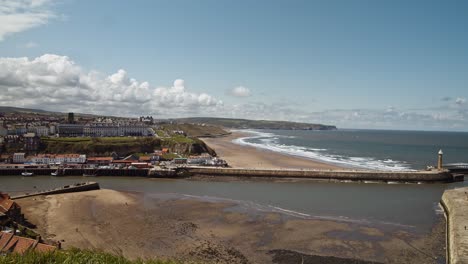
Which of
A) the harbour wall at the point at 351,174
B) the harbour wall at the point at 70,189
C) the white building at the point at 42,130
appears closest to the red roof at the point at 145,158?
the harbour wall at the point at 351,174

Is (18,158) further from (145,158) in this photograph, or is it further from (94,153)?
(145,158)

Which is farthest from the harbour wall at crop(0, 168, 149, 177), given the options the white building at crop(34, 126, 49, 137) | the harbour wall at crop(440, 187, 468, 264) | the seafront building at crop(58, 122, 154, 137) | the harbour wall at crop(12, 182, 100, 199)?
the seafront building at crop(58, 122, 154, 137)

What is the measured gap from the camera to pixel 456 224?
22.4m

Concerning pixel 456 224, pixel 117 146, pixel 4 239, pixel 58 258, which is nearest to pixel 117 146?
pixel 117 146

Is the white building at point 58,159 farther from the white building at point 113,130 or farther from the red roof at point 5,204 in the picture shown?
the white building at point 113,130

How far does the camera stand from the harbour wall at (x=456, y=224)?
57.0 feet

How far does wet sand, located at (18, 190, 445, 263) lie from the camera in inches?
748

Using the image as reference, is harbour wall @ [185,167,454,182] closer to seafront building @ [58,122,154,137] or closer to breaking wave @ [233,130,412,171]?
breaking wave @ [233,130,412,171]

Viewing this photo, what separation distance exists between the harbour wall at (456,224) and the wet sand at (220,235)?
694 mm

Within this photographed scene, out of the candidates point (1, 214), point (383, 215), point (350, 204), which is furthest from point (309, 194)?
point (1, 214)

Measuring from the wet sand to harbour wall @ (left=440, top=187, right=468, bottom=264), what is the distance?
0.69m

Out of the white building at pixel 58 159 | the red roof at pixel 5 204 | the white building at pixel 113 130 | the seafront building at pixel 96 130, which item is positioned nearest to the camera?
the red roof at pixel 5 204

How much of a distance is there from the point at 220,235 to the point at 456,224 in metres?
14.1

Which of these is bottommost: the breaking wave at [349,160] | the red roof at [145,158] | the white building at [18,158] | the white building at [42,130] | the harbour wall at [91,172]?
the harbour wall at [91,172]
